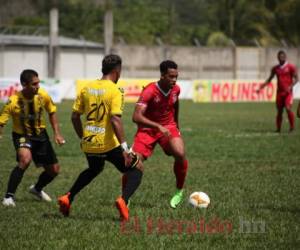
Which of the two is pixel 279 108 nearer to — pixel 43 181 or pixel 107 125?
pixel 43 181

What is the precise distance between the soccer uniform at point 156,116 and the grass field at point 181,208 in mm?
729

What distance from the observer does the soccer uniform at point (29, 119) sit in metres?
9.65

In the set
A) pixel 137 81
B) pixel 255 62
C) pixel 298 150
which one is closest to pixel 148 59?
pixel 255 62

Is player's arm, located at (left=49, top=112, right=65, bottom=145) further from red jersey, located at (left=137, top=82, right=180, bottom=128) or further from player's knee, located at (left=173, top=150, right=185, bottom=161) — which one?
player's knee, located at (left=173, top=150, right=185, bottom=161)

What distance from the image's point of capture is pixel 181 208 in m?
9.05

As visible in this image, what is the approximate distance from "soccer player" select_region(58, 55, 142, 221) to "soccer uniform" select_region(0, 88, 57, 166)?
1.43 metres

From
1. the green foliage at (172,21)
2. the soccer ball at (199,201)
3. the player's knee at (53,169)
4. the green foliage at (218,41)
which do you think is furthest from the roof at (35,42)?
the soccer ball at (199,201)

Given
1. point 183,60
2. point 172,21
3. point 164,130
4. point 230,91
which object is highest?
point 172,21

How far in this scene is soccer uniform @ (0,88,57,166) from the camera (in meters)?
9.65

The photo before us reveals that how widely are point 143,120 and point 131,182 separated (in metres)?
0.91

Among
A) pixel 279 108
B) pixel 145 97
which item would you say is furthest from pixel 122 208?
pixel 279 108

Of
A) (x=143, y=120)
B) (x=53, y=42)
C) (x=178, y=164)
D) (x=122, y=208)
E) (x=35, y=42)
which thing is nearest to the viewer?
(x=122, y=208)

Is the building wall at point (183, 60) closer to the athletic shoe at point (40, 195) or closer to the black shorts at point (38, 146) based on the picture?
the athletic shoe at point (40, 195)

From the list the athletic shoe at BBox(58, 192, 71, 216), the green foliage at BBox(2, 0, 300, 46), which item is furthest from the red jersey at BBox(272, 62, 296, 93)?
the green foliage at BBox(2, 0, 300, 46)
